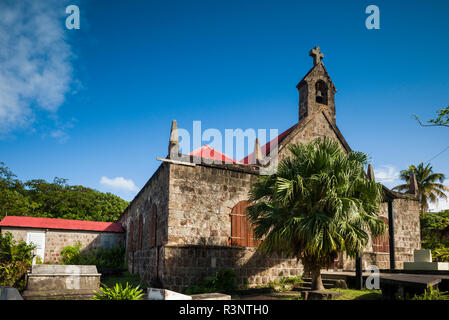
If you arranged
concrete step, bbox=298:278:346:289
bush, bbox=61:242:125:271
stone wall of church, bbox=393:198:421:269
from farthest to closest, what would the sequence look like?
bush, bbox=61:242:125:271 → stone wall of church, bbox=393:198:421:269 → concrete step, bbox=298:278:346:289

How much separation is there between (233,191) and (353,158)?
15.8 feet

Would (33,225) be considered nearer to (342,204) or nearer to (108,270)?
(108,270)

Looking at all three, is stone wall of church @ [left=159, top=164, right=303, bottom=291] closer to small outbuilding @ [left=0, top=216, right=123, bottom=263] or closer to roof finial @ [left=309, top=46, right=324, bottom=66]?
roof finial @ [left=309, top=46, right=324, bottom=66]

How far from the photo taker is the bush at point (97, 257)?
1886 centimetres

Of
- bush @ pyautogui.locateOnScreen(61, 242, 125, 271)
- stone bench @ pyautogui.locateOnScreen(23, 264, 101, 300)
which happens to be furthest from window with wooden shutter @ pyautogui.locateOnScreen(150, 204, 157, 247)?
bush @ pyautogui.locateOnScreen(61, 242, 125, 271)

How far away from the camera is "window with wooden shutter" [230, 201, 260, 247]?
13.3m

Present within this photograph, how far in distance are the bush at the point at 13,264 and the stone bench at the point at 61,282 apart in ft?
11.2

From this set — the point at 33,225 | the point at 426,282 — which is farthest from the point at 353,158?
the point at 33,225

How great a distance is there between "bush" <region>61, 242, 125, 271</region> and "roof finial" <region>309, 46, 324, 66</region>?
15.7 metres

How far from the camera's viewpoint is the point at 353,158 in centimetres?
1116

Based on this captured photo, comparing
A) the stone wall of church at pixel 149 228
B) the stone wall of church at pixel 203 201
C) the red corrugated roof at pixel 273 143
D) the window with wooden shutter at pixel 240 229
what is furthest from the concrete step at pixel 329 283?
the red corrugated roof at pixel 273 143

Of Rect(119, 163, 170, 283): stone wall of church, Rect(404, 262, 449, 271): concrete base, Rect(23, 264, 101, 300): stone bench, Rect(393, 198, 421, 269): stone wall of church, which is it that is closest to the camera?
Rect(23, 264, 101, 300): stone bench

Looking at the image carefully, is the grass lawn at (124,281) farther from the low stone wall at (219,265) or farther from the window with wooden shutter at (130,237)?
the low stone wall at (219,265)

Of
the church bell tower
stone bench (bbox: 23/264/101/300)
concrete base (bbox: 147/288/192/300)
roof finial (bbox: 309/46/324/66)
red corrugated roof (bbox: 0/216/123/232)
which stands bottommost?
stone bench (bbox: 23/264/101/300)
